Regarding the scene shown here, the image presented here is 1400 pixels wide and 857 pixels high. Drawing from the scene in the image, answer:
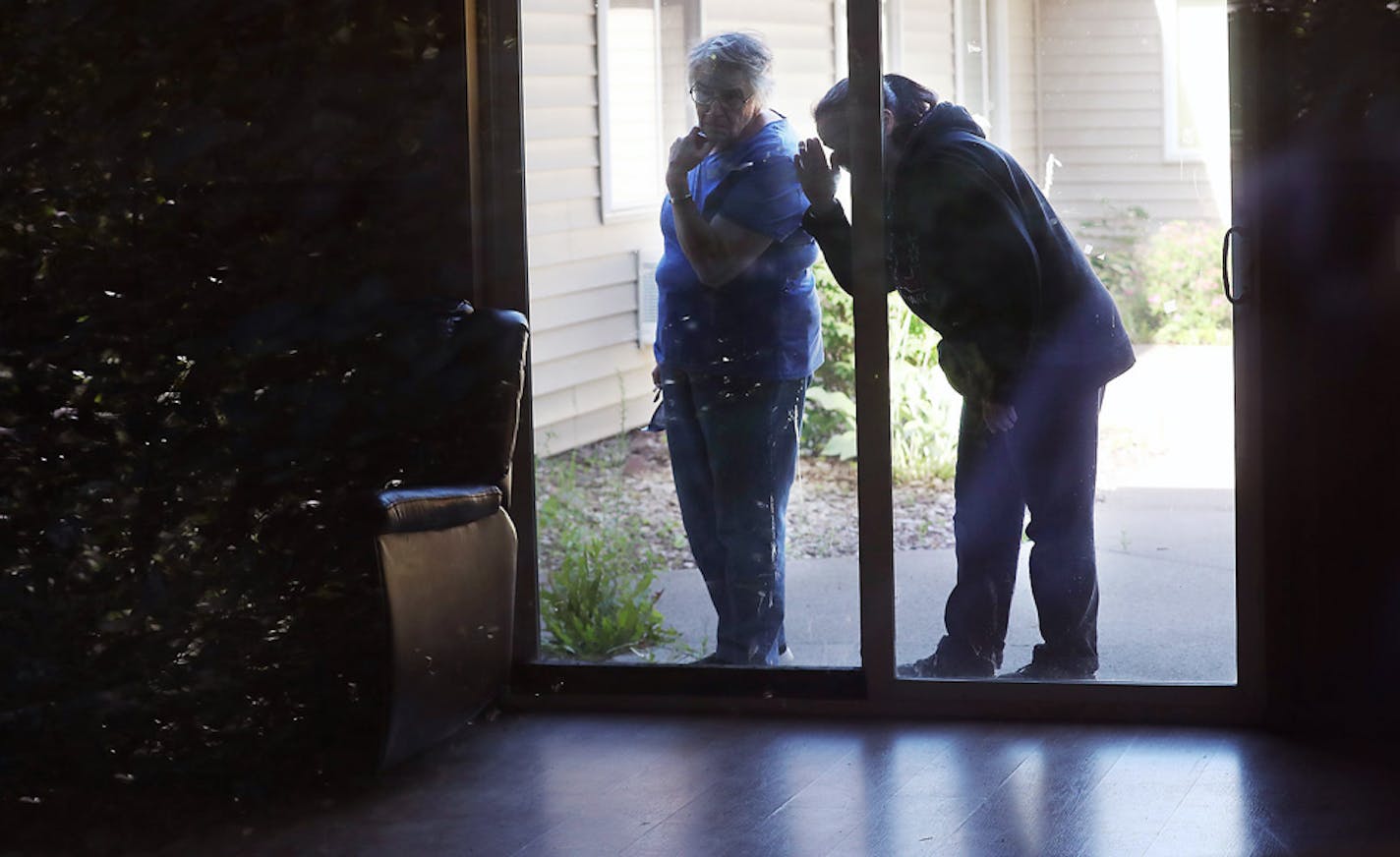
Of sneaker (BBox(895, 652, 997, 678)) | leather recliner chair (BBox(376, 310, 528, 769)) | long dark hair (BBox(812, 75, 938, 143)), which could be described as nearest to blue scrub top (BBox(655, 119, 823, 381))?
long dark hair (BBox(812, 75, 938, 143))

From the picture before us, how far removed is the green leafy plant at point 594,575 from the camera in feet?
13.0

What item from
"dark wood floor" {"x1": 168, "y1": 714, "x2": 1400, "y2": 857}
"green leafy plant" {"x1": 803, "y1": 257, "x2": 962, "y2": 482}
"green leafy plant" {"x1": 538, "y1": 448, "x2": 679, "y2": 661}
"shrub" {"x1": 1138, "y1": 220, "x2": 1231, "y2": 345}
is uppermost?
"shrub" {"x1": 1138, "y1": 220, "x2": 1231, "y2": 345}

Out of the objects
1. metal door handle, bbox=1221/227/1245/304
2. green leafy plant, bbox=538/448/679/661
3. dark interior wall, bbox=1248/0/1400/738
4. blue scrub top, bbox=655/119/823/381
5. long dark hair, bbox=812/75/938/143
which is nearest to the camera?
dark interior wall, bbox=1248/0/1400/738

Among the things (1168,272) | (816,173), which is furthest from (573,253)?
(1168,272)

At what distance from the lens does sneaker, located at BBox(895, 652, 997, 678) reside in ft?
12.4

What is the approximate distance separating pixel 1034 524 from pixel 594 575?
104 cm

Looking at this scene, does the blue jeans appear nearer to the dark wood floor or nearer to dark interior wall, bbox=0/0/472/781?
the dark wood floor

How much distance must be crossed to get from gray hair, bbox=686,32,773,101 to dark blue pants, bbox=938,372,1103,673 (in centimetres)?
87

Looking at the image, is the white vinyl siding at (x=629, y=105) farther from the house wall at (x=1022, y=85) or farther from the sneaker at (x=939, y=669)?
the sneaker at (x=939, y=669)

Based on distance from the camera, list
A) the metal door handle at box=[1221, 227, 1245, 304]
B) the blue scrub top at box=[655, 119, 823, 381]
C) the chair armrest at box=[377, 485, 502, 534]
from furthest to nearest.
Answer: the blue scrub top at box=[655, 119, 823, 381], the metal door handle at box=[1221, 227, 1245, 304], the chair armrest at box=[377, 485, 502, 534]

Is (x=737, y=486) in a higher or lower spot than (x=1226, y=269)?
lower

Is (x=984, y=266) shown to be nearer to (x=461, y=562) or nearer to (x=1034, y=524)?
(x=1034, y=524)

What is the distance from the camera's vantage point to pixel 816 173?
3.72 meters

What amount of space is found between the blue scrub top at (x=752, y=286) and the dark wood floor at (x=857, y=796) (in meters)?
0.84
